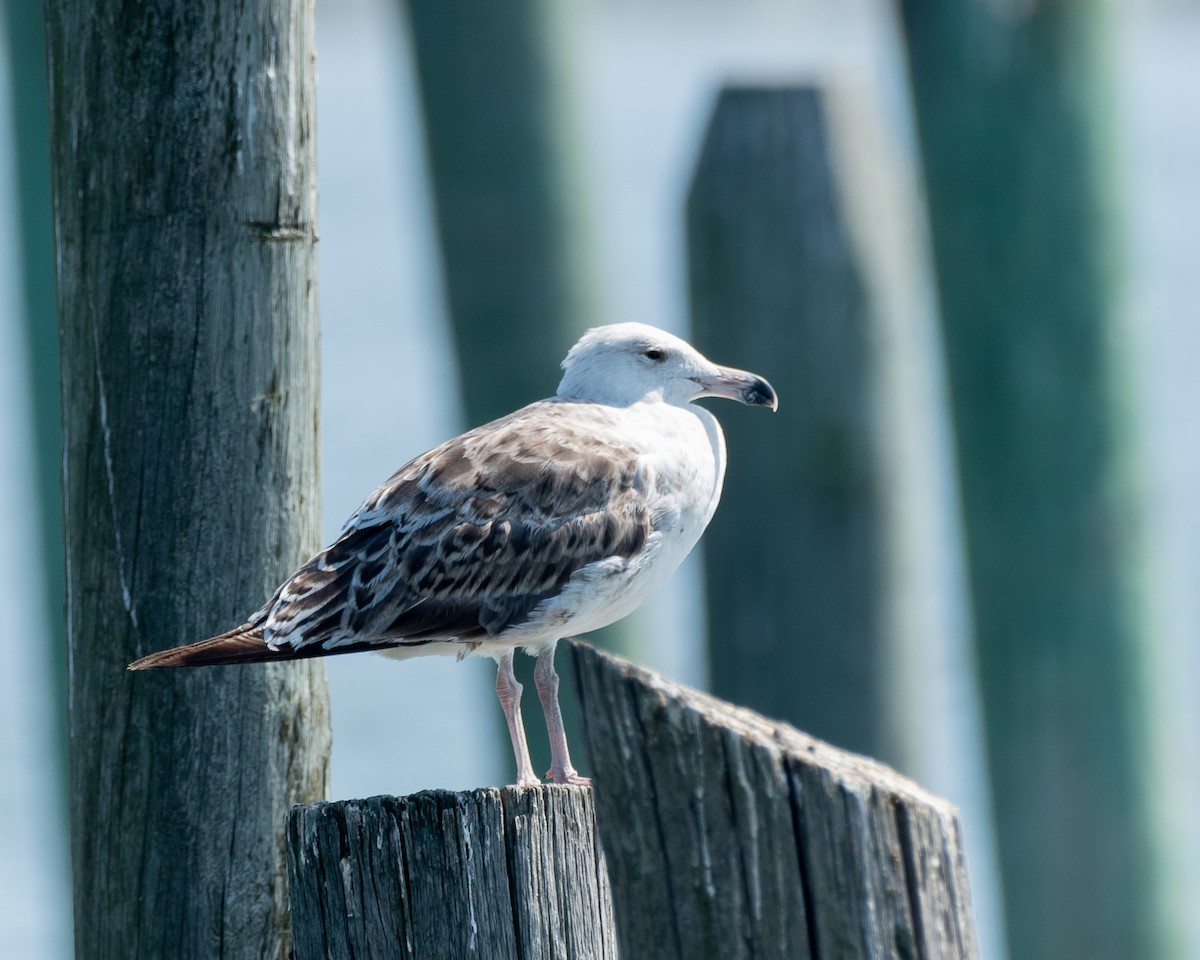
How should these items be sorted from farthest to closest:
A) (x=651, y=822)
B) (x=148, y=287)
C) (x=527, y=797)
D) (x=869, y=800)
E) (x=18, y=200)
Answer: (x=18, y=200) < (x=651, y=822) < (x=869, y=800) < (x=148, y=287) < (x=527, y=797)

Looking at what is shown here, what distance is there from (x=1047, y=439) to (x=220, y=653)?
4.08 metres

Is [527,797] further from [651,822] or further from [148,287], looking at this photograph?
[148,287]

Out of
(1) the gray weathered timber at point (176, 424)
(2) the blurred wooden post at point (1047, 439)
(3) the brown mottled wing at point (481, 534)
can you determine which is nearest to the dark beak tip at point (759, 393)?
(3) the brown mottled wing at point (481, 534)

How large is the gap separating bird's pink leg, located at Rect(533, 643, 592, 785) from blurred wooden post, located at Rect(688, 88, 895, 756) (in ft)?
7.23

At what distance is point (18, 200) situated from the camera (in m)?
9.12

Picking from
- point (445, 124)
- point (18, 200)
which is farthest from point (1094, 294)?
point (18, 200)

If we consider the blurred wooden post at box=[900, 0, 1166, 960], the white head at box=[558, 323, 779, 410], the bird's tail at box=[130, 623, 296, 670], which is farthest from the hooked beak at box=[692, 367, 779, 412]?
the blurred wooden post at box=[900, 0, 1166, 960]

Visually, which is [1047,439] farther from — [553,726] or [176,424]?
[176,424]

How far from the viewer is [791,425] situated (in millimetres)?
6613

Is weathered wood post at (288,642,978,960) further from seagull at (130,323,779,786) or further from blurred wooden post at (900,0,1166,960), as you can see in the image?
blurred wooden post at (900,0,1166,960)

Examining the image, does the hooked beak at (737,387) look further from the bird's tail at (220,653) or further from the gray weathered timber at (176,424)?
the bird's tail at (220,653)

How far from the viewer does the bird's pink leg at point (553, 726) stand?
4371 millimetres

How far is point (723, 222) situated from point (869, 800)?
2959 mm

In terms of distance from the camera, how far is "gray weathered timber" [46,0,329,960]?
12.5 ft
